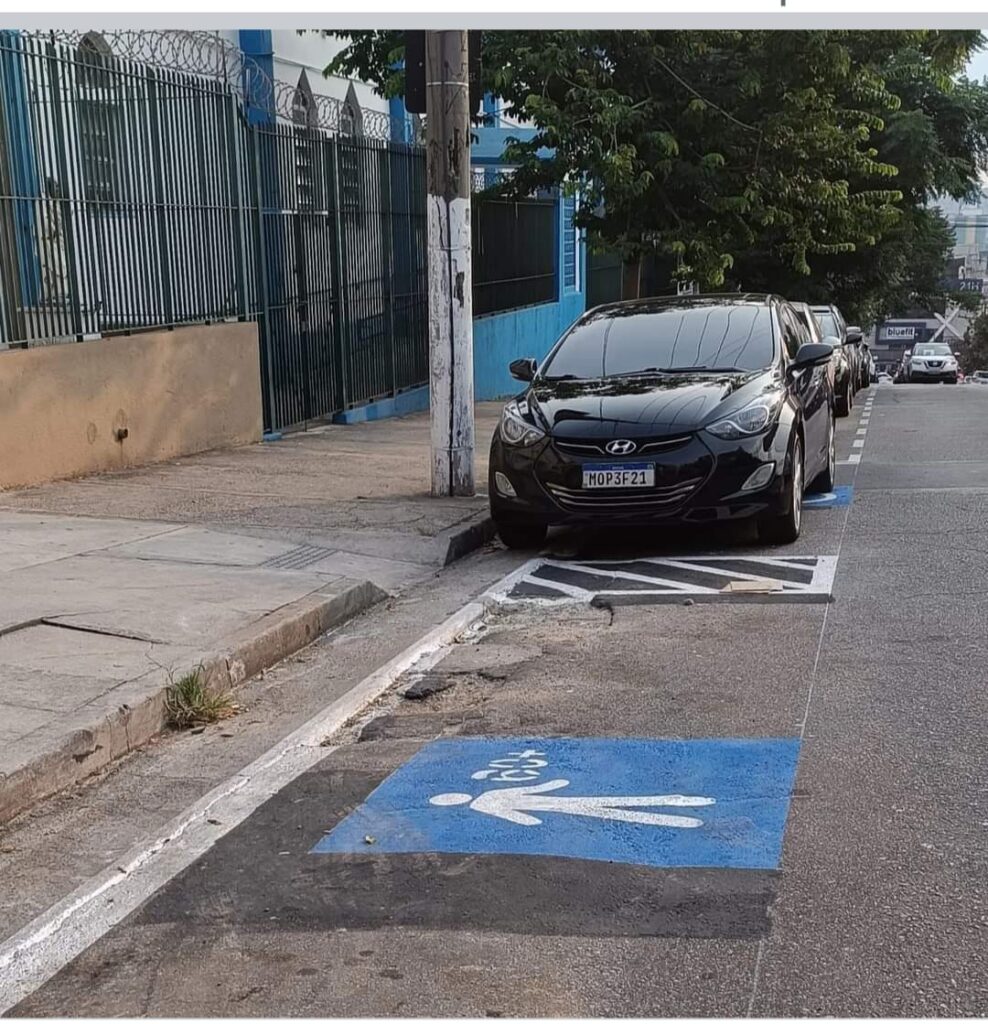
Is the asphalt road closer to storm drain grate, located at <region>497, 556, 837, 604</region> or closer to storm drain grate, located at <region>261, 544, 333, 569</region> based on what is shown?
storm drain grate, located at <region>497, 556, 837, 604</region>

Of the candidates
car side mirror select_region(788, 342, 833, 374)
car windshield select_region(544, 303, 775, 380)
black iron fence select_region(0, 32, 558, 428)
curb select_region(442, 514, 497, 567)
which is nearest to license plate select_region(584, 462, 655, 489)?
curb select_region(442, 514, 497, 567)

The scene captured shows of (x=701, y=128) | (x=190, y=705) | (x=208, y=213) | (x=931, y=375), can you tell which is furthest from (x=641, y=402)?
(x=931, y=375)

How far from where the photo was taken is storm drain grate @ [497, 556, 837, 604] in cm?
738

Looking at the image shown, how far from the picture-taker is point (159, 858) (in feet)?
13.3

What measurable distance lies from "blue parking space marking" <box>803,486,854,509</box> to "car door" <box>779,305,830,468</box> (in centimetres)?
28

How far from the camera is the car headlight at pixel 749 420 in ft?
27.5

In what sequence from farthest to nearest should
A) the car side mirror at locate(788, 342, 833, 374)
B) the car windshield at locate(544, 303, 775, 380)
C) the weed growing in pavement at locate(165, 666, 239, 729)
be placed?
the car side mirror at locate(788, 342, 833, 374), the car windshield at locate(544, 303, 775, 380), the weed growing in pavement at locate(165, 666, 239, 729)

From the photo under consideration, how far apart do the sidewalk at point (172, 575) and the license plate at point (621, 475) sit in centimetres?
114

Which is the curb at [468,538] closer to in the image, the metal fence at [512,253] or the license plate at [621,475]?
the license plate at [621,475]

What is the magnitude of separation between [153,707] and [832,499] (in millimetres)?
6897

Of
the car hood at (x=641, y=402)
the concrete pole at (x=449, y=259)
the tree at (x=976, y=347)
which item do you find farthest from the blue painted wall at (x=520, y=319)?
the tree at (x=976, y=347)

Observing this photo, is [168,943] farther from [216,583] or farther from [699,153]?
[699,153]

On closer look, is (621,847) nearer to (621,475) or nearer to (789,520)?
(621,475)

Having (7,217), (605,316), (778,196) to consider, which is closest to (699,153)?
(778,196)
